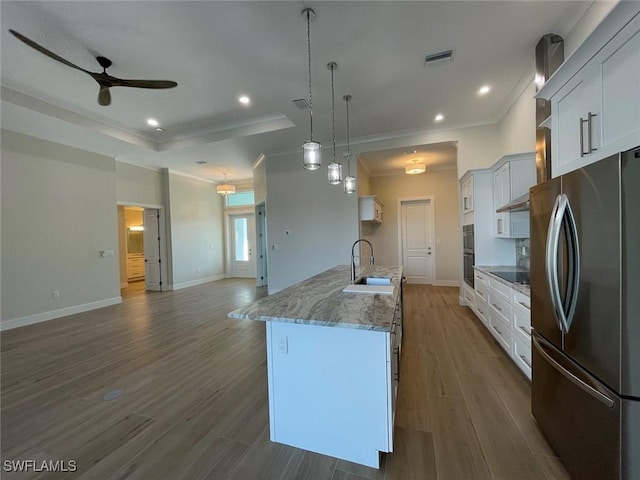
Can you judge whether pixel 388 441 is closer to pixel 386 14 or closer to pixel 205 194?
pixel 386 14

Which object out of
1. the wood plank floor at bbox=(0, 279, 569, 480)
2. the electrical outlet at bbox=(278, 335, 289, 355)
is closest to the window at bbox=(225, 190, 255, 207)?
the wood plank floor at bbox=(0, 279, 569, 480)

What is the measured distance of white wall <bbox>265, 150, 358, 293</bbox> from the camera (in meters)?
5.71

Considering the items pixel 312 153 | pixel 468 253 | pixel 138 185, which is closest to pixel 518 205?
pixel 468 253

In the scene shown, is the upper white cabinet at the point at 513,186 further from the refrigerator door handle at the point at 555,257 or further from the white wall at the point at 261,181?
the white wall at the point at 261,181

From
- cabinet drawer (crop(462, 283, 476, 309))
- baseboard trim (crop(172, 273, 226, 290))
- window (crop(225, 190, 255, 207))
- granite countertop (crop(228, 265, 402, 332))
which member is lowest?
baseboard trim (crop(172, 273, 226, 290))

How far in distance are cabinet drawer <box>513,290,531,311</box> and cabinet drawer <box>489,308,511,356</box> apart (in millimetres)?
383

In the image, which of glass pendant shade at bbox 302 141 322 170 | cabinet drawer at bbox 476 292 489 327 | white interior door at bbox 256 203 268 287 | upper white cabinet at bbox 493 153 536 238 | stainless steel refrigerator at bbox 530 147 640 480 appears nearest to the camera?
stainless steel refrigerator at bbox 530 147 640 480

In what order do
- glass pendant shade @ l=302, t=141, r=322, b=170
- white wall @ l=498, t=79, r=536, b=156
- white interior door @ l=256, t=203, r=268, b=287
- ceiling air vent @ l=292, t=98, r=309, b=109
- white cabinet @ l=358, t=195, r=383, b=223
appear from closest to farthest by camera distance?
glass pendant shade @ l=302, t=141, r=322, b=170, white wall @ l=498, t=79, r=536, b=156, ceiling air vent @ l=292, t=98, r=309, b=109, white cabinet @ l=358, t=195, r=383, b=223, white interior door @ l=256, t=203, r=268, b=287

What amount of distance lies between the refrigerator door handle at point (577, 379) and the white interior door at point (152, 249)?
26.7ft

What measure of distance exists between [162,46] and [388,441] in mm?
4018

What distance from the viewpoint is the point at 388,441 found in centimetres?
152

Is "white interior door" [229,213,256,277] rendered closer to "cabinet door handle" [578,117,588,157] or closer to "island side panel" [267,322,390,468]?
"island side panel" [267,322,390,468]

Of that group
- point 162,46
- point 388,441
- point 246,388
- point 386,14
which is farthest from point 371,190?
point 388,441

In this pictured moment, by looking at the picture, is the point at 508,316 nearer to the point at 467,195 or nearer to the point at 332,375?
the point at 332,375
